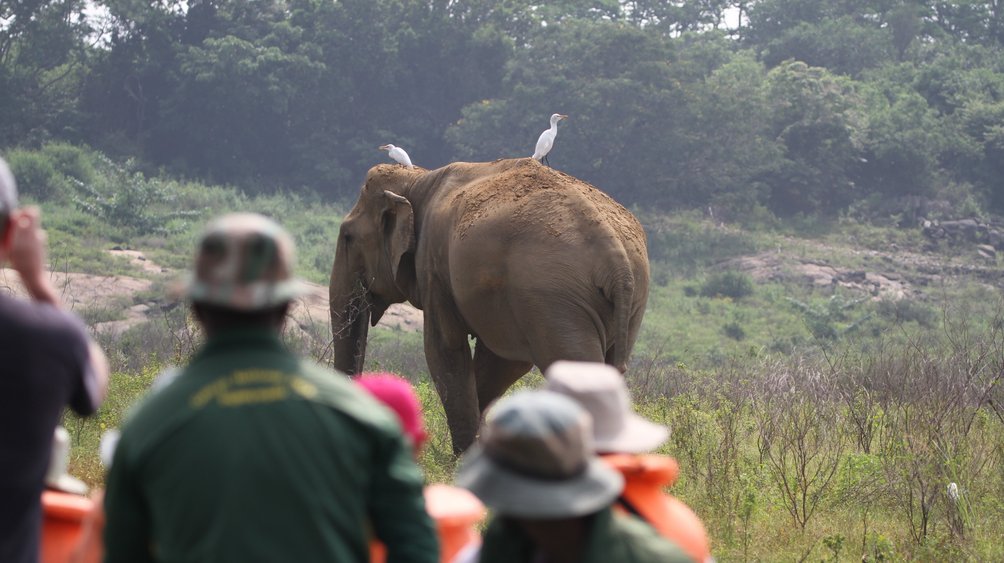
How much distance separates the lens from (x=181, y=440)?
2574 mm

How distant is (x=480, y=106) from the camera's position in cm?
4550

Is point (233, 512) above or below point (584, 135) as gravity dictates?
above

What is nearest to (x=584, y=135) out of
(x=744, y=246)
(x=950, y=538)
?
(x=744, y=246)

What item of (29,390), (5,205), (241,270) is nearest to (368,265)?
(5,205)

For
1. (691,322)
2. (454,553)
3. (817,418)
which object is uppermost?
(454,553)

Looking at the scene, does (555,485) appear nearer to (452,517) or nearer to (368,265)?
(452,517)

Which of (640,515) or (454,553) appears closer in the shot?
(640,515)

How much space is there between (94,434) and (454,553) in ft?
20.4

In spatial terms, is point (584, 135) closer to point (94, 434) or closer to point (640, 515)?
point (94, 434)

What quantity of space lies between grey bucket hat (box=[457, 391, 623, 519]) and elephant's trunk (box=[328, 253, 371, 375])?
23.2 ft

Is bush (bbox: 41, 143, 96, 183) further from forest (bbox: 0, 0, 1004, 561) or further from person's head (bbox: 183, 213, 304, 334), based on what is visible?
person's head (bbox: 183, 213, 304, 334)

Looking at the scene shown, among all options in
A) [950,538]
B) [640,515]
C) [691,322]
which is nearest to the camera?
[640,515]

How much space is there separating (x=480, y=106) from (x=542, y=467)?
1703 inches

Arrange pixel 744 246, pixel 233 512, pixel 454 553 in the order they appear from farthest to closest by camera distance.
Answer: pixel 744 246, pixel 454 553, pixel 233 512
